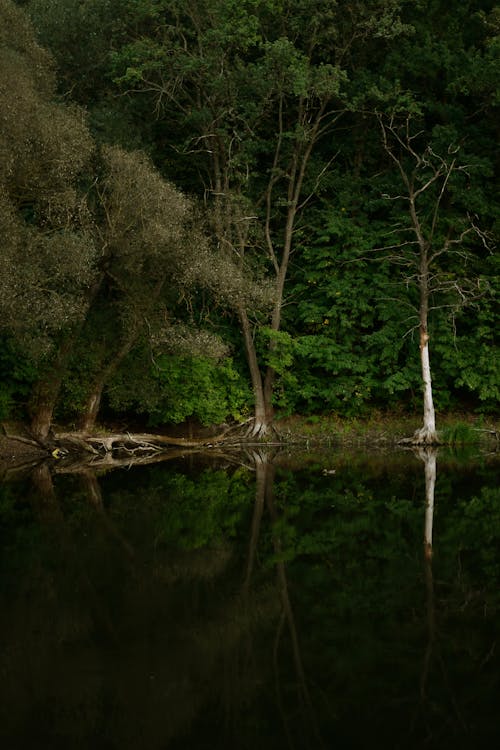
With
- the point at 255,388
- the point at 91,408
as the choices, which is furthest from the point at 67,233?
the point at 255,388

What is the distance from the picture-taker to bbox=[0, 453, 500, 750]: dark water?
5773mm

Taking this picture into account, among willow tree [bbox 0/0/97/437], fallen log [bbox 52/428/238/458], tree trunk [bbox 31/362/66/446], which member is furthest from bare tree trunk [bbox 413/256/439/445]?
tree trunk [bbox 31/362/66/446]

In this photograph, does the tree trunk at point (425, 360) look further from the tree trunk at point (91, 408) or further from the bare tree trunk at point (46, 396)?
the bare tree trunk at point (46, 396)

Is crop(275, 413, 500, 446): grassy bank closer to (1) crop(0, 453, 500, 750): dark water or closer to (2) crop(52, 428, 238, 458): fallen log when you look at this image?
(2) crop(52, 428, 238, 458): fallen log

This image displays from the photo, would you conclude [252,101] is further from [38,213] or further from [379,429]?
[379,429]

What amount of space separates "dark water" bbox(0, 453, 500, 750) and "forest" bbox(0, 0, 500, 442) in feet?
31.7

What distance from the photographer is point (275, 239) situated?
28.2m

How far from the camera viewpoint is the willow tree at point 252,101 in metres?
24.9

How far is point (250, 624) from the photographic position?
7.85m

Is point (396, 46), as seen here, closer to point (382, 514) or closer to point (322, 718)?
point (382, 514)

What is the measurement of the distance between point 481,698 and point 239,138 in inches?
870

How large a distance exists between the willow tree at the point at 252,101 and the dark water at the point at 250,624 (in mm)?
13173

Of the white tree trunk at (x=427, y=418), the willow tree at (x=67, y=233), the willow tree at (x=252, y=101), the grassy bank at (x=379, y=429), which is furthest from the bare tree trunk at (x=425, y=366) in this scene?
the willow tree at (x=67, y=233)

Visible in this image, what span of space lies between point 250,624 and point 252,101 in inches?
825
